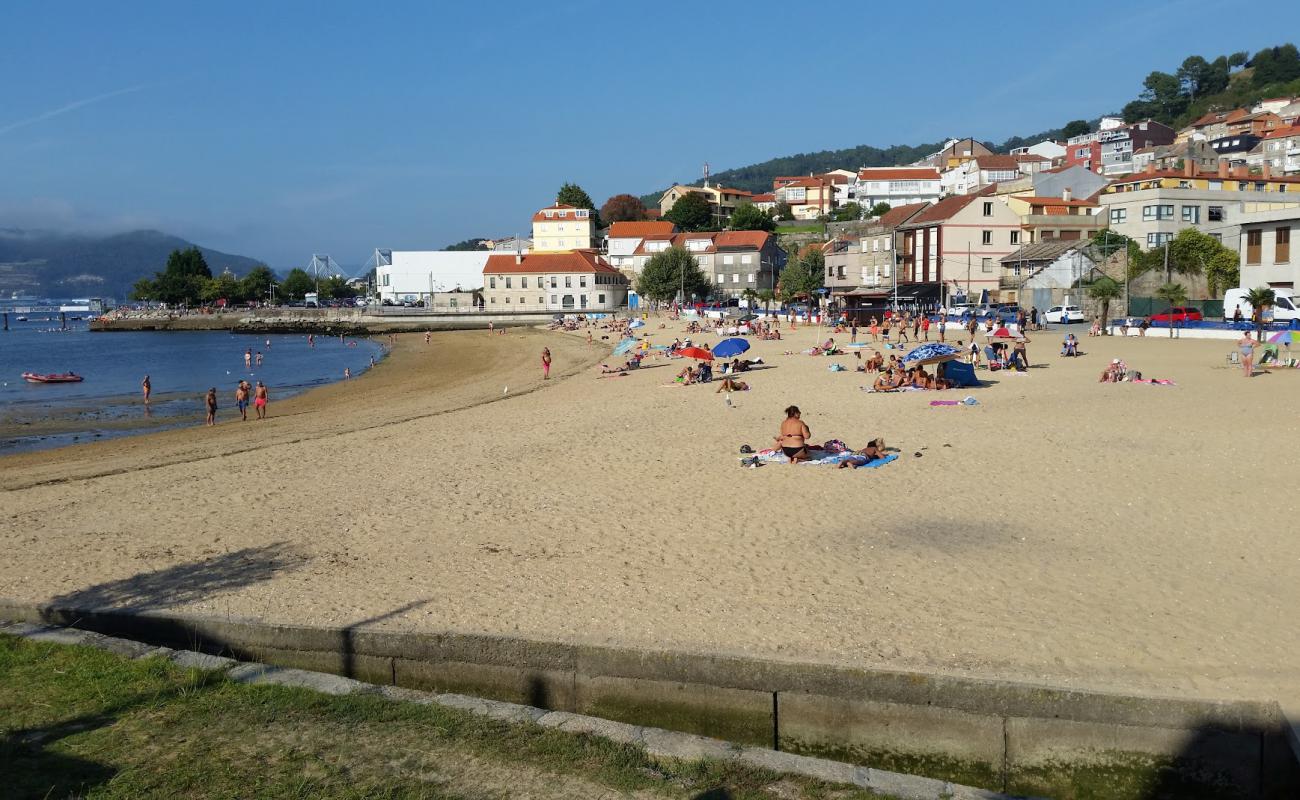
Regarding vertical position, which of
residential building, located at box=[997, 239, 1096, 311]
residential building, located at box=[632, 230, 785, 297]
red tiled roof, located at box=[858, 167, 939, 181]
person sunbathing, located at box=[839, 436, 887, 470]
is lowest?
person sunbathing, located at box=[839, 436, 887, 470]

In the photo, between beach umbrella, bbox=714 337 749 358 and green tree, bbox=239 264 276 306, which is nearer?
beach umbrella, bbox=714 337 749 358

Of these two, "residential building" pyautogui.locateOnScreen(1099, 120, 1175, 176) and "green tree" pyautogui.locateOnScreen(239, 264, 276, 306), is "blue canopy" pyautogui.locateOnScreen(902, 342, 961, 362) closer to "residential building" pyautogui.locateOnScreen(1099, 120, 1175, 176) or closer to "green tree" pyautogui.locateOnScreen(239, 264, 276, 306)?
"residential building" pyautogui.locateOnScreen(1099, 120, 1175, 176)

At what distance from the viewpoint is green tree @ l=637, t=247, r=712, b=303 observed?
80.6 metres

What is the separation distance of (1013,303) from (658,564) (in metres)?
52.3

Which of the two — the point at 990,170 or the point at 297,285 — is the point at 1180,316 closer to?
the point at 990,170

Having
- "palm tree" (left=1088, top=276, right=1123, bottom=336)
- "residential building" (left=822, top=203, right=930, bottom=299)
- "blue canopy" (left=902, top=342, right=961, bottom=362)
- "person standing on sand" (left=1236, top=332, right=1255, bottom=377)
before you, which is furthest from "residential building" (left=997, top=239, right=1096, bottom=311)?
"blue canopy" (left=902, top=342, right=961, bottom=362)

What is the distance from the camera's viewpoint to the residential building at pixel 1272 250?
39750mm

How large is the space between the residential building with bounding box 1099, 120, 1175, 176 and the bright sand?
98170 mm

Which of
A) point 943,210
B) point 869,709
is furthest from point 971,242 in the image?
point 869,709

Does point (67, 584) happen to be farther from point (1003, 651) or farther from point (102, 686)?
point (1003, 651)

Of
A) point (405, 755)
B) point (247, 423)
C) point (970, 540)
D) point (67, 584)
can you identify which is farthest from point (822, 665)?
point (247, 423)

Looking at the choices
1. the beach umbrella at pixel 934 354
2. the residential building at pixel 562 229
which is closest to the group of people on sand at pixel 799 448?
the beach umbrella at pixel 934 354

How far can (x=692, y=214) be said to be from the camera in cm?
11712

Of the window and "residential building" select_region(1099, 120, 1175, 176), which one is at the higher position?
"residential building" select_region(1099, 120, 1175, 176)
